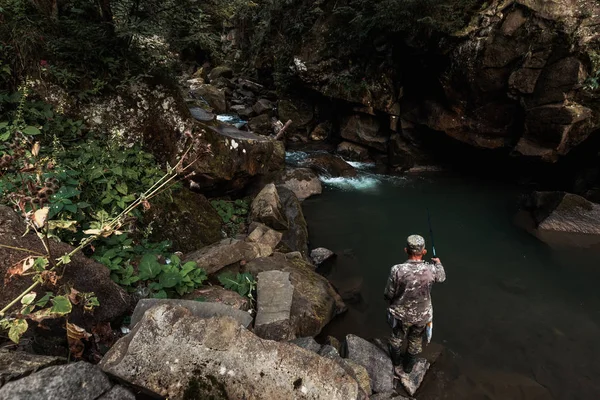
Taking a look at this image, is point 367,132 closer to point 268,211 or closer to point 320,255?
point 268,211

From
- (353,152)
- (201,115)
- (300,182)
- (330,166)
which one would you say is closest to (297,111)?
(353,152)

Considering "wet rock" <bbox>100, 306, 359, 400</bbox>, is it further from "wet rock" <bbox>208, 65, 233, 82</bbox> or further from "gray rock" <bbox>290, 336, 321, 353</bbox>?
"wet rock" <bbox>208, 65, 233, 82</bbox>

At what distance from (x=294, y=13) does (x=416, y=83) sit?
8.15 meters

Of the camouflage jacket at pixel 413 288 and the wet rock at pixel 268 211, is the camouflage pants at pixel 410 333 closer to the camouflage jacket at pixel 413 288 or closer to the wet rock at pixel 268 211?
the camouflage jacket at pixel 413 288

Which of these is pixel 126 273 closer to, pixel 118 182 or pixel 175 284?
pixel 175 284

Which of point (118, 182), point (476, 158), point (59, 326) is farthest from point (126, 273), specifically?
point (476, 158)

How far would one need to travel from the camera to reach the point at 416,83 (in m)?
13.8

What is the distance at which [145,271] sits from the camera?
4016 mm

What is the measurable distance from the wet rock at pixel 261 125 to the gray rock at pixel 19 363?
15.2 meters

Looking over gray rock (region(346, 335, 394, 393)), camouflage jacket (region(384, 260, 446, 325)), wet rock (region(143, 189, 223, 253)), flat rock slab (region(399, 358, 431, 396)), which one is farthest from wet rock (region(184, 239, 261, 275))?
flat rock slab (region(399, 358, 431, 396))

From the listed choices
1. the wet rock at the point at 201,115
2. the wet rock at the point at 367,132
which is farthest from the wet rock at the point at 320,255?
the wet rock at the point at 367,132

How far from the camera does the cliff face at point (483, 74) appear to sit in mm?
9438

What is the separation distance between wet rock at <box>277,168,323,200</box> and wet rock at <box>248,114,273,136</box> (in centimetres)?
571

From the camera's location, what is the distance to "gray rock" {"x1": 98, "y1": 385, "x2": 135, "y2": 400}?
7.11 ft
